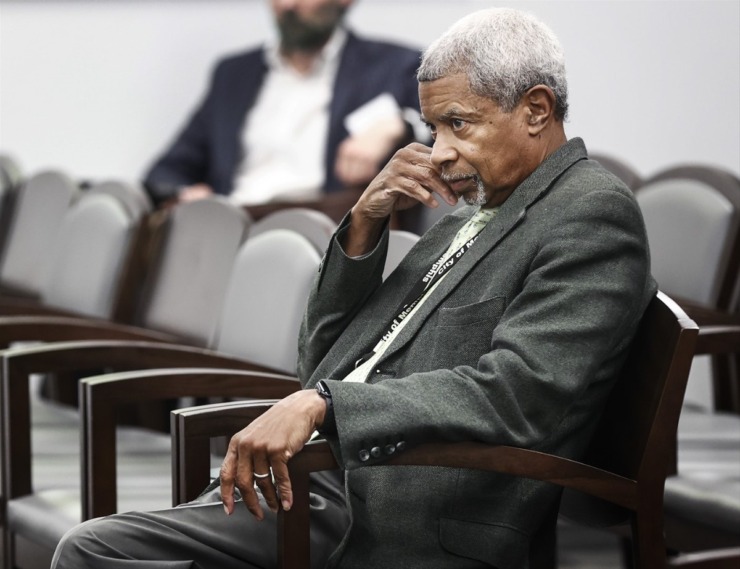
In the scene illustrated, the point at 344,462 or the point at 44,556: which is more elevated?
the point at 344,462

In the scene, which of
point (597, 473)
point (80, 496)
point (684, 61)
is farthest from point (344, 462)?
point (684, 61)

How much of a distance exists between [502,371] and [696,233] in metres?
1.20

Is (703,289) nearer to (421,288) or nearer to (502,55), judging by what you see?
(421,288)

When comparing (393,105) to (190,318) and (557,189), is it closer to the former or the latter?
(190,318)

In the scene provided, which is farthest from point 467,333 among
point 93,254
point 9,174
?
point 9,174

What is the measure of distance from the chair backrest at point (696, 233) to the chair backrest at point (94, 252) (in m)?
1.33

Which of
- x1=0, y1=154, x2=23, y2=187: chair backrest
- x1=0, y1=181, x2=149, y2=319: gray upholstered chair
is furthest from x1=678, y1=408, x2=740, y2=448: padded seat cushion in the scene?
x1=0, y1=154, x2=23, y2=187: chair backrest

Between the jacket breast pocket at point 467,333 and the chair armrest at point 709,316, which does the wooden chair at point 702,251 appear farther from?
the jacket breast pocket at point 467,333

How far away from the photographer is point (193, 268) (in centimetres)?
280

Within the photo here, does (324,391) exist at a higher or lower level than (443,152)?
lower

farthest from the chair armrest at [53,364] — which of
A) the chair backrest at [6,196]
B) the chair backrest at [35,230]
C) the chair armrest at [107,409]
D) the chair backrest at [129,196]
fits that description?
the chair backrest at [6,196]

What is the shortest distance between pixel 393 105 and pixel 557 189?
289cm

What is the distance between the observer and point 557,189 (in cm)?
159

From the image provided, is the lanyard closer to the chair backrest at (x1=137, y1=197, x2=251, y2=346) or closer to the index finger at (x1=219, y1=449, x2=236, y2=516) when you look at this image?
the index finger at (x1=219, y1=449, x2=236, y2=516)
